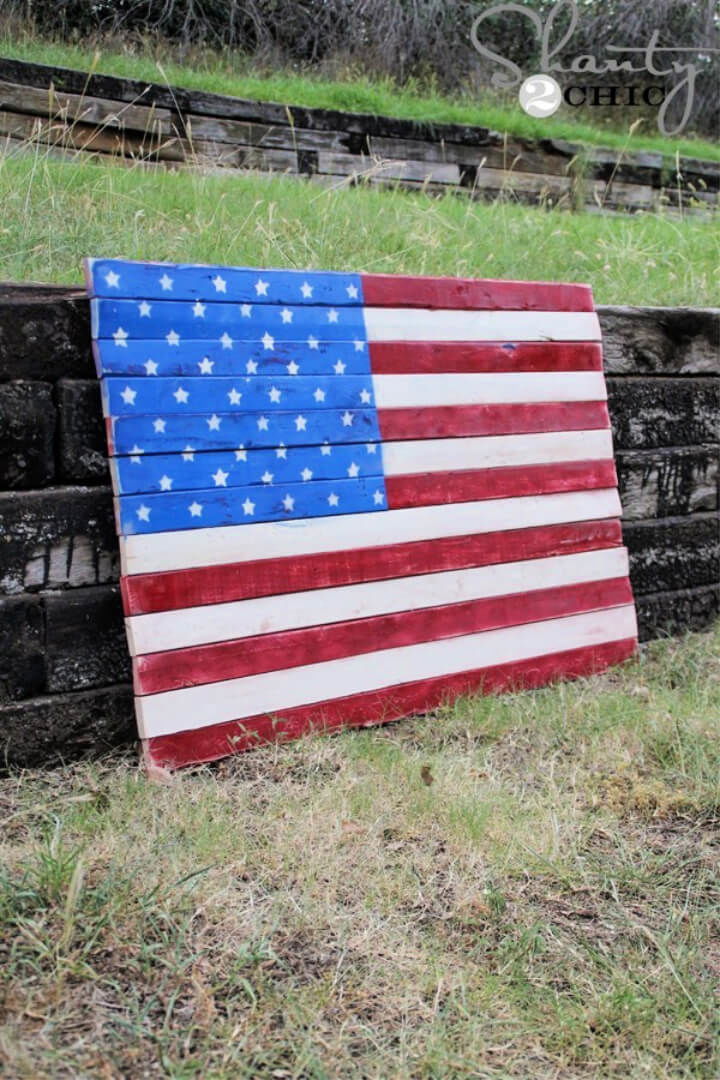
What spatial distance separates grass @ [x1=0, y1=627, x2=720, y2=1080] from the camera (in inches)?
68.4

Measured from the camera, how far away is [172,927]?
1984mm

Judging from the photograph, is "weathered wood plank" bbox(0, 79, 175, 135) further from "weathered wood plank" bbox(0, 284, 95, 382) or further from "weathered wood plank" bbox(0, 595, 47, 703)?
"weathered wood plank" bbox(0, 595, 47, 703)

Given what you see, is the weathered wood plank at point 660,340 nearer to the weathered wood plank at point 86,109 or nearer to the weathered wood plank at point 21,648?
the weathered wood plank at point 21,648

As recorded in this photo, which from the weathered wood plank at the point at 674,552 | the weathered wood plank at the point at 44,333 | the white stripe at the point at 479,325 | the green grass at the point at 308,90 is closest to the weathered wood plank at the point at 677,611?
the weathered wood plank at the point at 674,552

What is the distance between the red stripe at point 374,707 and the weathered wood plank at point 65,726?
0.21 m

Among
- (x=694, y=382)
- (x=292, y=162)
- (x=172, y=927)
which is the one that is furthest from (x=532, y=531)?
(x=292, y=162)

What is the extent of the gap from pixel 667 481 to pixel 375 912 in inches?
101

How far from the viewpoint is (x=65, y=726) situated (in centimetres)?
277

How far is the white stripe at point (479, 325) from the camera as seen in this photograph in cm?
325

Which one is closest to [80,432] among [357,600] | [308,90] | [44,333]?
[44,333]

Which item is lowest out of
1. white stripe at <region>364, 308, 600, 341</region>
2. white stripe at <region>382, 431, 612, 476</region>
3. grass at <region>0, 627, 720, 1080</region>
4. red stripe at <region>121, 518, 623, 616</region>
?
grass at <region>0, 627, 720, 1080</region>

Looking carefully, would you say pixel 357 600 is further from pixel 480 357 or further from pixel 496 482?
pixel 480 357

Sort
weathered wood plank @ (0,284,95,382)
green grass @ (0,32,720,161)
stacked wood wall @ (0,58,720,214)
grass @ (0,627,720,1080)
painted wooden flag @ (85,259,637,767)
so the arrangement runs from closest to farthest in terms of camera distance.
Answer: grass @ (0,627,720,1080) → weathered wood plank @ (0,284,95,382) → painted wooden flag @ (85,259,637,767) → stacked wood wall @ (0,58,720,214) → green grass @ (0,32,720,161)

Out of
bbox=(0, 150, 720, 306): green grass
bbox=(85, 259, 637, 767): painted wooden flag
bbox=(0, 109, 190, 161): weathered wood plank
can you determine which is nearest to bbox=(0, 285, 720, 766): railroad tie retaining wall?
bbox=(85, 259, 637, 767): painted wooden flag
